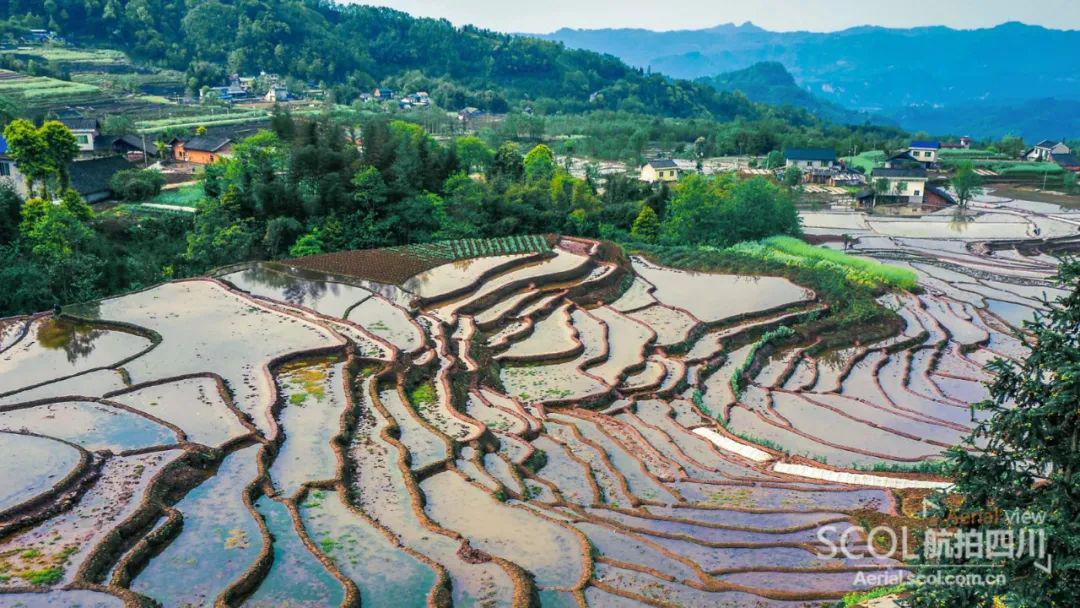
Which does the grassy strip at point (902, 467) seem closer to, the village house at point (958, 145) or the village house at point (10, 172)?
the village house at point (10, 172)

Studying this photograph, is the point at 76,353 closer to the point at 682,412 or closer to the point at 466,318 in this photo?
the point at 466,318

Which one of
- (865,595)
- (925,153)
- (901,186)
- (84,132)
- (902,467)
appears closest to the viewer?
(865,595)

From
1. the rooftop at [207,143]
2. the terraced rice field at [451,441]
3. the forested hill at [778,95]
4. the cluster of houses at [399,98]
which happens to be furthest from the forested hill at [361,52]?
the forested hill at [778,95]

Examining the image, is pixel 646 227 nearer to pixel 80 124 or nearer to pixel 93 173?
pixel 93 173

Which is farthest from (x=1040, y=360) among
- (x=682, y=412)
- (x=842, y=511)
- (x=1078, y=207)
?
(x=1078, y=207)

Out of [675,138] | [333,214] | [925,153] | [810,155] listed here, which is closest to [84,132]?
[333,214]

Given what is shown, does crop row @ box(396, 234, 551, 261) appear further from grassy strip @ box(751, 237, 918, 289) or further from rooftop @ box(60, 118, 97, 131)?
rooftop @ box(60, 118, 97, 131)
